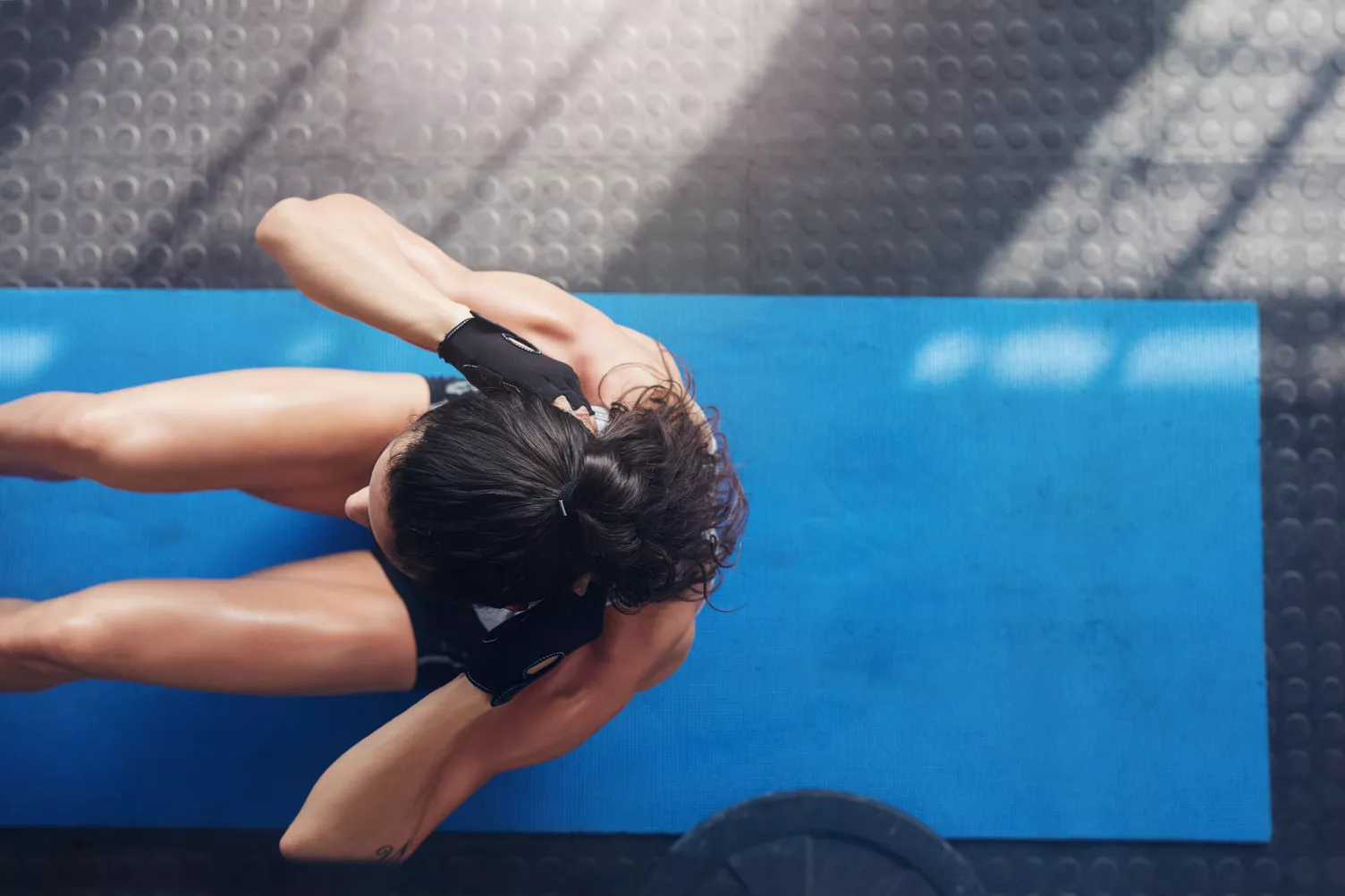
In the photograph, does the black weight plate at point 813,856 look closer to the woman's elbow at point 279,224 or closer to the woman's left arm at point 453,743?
the woman's left arm at point 453,743

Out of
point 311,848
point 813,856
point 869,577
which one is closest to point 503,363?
point 311,848


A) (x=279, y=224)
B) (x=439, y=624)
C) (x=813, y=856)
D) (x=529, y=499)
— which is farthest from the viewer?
(x=813, y=856)

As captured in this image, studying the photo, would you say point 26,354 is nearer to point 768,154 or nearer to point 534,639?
point 534,639

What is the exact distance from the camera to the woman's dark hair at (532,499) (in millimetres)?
702

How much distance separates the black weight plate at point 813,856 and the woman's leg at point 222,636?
54 cm

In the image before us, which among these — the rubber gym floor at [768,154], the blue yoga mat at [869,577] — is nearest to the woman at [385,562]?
the blue yoga mat at [869,577]

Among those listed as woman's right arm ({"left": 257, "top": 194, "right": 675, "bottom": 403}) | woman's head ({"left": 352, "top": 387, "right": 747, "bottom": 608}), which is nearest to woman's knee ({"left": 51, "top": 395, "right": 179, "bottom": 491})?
woman's right arm ({"left": 257, "top": 194, "right": 675, "bottom": 403})

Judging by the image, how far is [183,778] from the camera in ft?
4.33

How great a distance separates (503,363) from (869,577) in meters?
0.75

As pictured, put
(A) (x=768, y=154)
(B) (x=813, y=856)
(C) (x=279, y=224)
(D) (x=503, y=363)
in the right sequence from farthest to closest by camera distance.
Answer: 1. (A) (x=768, y=154)
2. (B) (x=813, y=856)
3. (C) (x=279, y=224)
4. (D) (x=503, y=363)

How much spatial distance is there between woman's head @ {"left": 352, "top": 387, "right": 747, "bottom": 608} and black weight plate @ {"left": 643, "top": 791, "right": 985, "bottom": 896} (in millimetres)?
671

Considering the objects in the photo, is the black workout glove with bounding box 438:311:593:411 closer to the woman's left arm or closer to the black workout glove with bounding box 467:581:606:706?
the black workout glove with bounding box 467:581:606:706

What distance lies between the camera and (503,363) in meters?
0.85

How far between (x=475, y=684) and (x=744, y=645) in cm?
51
